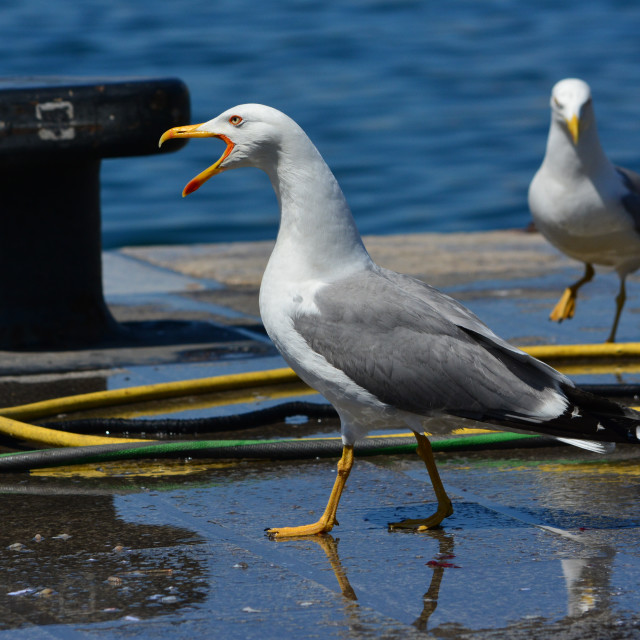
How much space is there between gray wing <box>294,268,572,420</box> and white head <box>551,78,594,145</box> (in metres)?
3.18

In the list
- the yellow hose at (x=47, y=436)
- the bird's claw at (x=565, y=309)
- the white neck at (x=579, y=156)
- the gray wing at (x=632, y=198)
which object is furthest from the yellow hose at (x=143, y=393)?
the white neck at (x=579, y=156)

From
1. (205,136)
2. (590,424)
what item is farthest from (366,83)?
(590,424)

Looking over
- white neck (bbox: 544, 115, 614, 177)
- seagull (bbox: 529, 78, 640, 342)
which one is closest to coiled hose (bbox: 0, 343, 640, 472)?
seagull (bbox: 529, 78, 640, 342)

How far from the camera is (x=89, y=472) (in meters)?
4.54

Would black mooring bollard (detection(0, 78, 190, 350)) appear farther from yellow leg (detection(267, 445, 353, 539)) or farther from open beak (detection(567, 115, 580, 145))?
yellow leg (detection(267, 445, 353, 539))

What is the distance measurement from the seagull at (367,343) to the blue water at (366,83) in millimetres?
13463

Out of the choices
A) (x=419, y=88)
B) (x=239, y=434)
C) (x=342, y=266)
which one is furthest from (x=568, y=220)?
(x=419, y=88)

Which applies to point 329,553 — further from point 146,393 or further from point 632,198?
point 632,198

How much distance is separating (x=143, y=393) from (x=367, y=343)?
1.79m

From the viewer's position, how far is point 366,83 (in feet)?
85.5

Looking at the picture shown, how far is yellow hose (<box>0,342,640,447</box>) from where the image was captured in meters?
4.74

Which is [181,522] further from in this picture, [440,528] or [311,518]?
[440,528]

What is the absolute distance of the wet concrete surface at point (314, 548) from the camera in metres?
3.12

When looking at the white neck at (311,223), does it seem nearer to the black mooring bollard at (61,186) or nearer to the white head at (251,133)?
the white head at (251,133)
